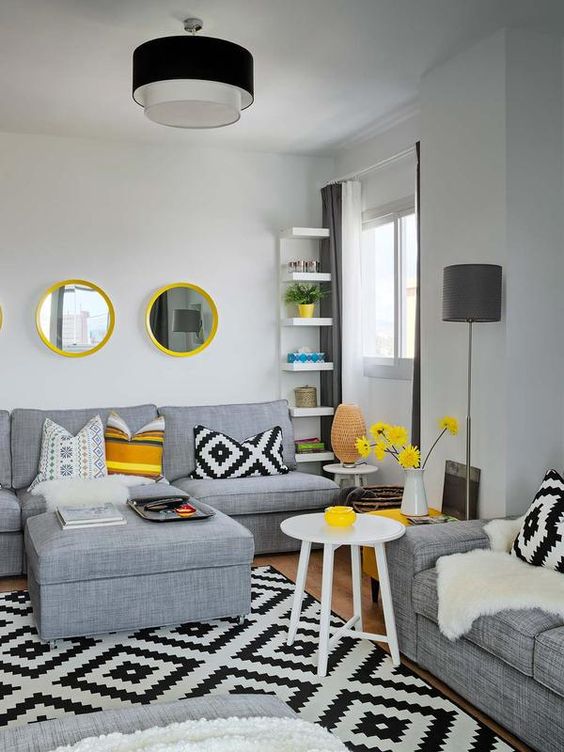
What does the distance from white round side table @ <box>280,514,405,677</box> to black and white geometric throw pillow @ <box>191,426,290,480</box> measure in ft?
5.70

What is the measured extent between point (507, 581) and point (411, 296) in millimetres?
2607

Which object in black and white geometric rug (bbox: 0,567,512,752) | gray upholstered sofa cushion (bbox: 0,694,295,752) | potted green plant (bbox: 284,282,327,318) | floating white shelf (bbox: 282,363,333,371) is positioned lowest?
black and white geometric rug (bbox: 0,567,512,752)

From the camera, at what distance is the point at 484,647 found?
2.67 meters

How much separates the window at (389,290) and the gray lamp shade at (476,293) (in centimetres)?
136

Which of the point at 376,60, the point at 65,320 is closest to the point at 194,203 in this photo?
the point at 65,320

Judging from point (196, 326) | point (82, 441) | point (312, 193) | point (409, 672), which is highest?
point (312, 193)

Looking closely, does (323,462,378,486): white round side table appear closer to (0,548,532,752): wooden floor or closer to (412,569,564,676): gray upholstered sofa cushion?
(0,548,532,752): wooden floor

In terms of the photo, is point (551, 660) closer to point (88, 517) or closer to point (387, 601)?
point (387, 601)

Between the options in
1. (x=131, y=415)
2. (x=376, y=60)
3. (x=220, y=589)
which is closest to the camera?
(x=220, y=589)

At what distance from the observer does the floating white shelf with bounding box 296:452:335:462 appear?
561 centimetres

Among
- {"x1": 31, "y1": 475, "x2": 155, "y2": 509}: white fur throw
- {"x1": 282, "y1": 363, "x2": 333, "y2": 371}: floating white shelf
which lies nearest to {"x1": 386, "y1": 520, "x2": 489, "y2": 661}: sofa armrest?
{"x1": 31, "y1": 475, "x2": 155, "y2": 509}: white fur throw

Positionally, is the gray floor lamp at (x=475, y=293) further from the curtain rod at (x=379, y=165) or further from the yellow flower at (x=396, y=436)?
the curtain rod at (x=379, y=165)

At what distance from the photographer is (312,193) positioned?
595 cm

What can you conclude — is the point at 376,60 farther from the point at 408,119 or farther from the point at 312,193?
the point at 312,193
